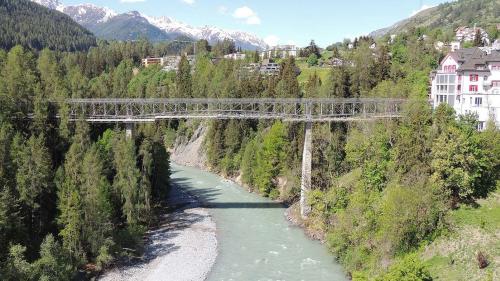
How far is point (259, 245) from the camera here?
4616 cm

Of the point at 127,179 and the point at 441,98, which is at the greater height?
the point at 441,98

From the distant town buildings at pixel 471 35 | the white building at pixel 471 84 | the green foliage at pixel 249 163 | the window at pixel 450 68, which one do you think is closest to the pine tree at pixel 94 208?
the green foliage at pixel 249 163

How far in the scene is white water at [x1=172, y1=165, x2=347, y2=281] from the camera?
39625 mm

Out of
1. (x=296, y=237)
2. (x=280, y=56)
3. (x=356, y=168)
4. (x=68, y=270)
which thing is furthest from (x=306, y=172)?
(x=280, y=56)

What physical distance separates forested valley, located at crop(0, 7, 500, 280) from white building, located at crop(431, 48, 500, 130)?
401 centimetres

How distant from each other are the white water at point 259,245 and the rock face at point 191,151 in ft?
73.4

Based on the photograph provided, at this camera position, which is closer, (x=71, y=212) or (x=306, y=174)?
(x=71, y=212)

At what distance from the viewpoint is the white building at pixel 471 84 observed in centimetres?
5391

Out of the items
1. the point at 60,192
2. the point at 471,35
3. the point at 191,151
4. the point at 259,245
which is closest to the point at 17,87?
the point at 60,192

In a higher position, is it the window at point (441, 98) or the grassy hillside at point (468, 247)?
the window at point (441, 98)

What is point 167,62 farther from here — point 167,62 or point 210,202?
point 210,202

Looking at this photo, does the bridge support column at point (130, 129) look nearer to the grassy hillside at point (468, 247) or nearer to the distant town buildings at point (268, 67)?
the grassy hillside at point (468, 247)

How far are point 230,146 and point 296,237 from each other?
3256 cm

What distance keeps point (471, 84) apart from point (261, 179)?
2970cm
